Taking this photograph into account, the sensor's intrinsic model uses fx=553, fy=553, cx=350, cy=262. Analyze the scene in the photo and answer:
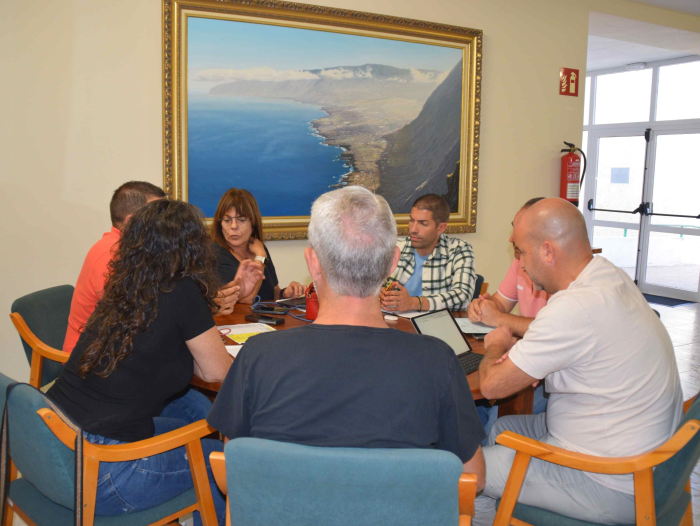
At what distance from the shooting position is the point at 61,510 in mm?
1652

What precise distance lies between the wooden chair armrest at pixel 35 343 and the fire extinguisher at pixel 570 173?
4.36m

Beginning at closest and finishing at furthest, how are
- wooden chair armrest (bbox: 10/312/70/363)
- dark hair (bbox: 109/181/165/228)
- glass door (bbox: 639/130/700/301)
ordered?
1. wooden chair armrest (bbox: 10/312/70/363)
2. dark hair (bbox: 109/181/165/228)
3. glass door (bbox: 639/130/700/301)

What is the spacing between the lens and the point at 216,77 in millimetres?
3801

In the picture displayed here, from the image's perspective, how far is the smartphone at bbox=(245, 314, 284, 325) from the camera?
2641 millimetres

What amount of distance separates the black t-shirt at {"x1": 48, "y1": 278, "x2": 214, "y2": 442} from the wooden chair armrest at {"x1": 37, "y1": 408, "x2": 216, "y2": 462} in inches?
Result: 4.1

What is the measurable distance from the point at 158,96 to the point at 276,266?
1442mm

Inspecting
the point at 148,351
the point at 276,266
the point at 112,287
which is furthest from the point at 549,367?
the point at 276,266

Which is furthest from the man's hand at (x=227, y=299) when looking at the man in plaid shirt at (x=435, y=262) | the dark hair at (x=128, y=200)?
the man in plaid shirt at (x=435, y=262)

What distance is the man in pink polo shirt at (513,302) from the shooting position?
2.44m

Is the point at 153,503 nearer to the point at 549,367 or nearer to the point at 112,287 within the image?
the point at 112,287

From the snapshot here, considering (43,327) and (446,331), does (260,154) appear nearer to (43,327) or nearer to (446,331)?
(43,327)

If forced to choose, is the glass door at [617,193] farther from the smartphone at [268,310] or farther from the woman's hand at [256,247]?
the smartphone at [268,310]

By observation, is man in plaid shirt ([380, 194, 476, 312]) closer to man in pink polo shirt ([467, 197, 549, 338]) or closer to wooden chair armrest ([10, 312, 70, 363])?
man in pink polo shirt ([467, 197, 549, 338])

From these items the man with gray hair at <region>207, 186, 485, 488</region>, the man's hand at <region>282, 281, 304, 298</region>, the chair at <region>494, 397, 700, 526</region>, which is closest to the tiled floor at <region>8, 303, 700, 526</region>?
the chair at <region>494, 397, 700, 526</region>
